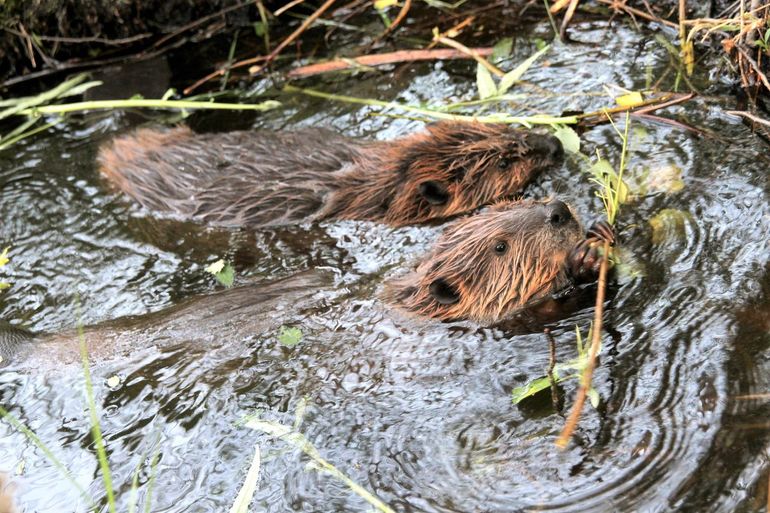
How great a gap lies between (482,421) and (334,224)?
1849 millimetres

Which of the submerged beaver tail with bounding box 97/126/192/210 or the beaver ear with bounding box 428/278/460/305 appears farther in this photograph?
the submerged beaver tail with bounding box 97/126/192/210

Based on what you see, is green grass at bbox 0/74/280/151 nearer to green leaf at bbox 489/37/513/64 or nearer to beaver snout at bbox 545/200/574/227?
green leaf at bbox 489/37/513/64

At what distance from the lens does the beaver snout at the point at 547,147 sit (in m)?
4.42

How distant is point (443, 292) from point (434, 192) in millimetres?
949

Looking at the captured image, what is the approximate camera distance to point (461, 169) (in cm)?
456

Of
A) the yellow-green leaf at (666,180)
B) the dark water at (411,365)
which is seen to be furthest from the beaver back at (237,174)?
the yellow-green leaf at (666,180)

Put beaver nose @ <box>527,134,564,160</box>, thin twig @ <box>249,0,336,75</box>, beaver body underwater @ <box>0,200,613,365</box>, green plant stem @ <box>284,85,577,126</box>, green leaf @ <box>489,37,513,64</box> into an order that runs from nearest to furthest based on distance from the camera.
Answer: beaver body underwater @ <box>0,200,613,365</box>, green plant stem @ <box>284,85,577,126</box>, beaver nose @ <box>527,134,564,160</box>, green leaf @ <box>489,37,513,64</box>, thin twig @ <box>249,0,336,75</box>

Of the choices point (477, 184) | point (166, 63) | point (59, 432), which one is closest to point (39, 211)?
point (166, 63)

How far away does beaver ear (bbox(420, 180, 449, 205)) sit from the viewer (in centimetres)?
444

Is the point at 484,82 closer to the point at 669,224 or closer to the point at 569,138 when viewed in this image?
the point at 569,138

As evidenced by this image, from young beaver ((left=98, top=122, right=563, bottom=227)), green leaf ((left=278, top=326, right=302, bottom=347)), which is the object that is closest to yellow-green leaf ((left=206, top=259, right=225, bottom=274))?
young beaver ((left=98, top=122, right=563, bottom=227))

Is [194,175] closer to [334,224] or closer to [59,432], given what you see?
[334,224]

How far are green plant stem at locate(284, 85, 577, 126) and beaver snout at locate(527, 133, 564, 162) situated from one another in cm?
9

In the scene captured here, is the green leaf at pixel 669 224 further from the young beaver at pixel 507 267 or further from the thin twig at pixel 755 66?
the thin twig at pixel 755 66
